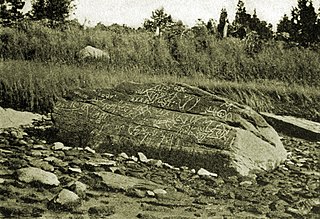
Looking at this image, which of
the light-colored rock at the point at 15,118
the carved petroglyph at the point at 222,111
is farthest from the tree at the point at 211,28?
the carved petroglyph at the point at 222,111

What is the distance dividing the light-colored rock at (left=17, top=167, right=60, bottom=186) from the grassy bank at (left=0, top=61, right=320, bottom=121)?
192cm

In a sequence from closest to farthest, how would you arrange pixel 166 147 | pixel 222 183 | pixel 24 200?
pixel 24 200, pixel 222 183, pixel 166 147

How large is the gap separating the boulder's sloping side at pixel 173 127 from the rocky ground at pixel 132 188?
9cm

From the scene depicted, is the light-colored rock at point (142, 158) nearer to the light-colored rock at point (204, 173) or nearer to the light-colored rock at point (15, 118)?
the light-colored rock at point (204, 173)

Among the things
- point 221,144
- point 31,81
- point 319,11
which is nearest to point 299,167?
point 221,144

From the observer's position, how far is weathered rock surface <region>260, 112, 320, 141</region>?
3.97 m

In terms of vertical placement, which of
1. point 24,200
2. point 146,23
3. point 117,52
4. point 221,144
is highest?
point 146,23

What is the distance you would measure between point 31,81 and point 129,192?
2.36m

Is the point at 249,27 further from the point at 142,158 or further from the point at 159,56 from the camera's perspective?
A: the point at 142,158

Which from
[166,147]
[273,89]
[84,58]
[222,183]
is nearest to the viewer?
[222,183]

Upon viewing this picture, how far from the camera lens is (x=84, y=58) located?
18.2 feet

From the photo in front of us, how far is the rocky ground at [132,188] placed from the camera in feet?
7.16

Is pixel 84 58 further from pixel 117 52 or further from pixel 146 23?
pixel 146 23

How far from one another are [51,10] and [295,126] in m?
3.40
